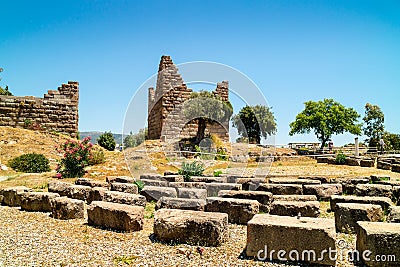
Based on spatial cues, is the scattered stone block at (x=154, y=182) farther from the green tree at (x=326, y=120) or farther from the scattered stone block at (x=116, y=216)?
the green tree at (x=326, y=120)

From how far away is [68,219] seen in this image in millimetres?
7125

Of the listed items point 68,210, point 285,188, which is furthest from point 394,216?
point 68,210

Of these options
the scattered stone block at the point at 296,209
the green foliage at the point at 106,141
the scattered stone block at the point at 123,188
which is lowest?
→ the scattered stone block at the point at 296,209

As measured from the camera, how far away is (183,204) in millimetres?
7484

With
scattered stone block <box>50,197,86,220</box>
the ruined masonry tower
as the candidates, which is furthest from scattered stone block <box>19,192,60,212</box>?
the ruined masonry tower

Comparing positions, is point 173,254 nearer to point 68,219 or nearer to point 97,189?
point 68,219

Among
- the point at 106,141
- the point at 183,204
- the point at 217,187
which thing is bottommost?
the point at 183,204

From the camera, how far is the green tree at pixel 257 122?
35.2m

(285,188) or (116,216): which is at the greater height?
(285,188)

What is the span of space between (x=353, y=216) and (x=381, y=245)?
170cm

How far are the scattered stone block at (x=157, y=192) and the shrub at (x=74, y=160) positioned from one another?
19.2 ft

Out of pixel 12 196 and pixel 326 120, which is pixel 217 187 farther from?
pixel 326 120

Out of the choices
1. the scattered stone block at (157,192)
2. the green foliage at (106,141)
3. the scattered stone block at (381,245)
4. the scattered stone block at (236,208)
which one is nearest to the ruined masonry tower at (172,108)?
the green foliage at (106,141)

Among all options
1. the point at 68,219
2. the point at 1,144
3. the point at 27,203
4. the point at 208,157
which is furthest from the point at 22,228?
the point at 208,157
